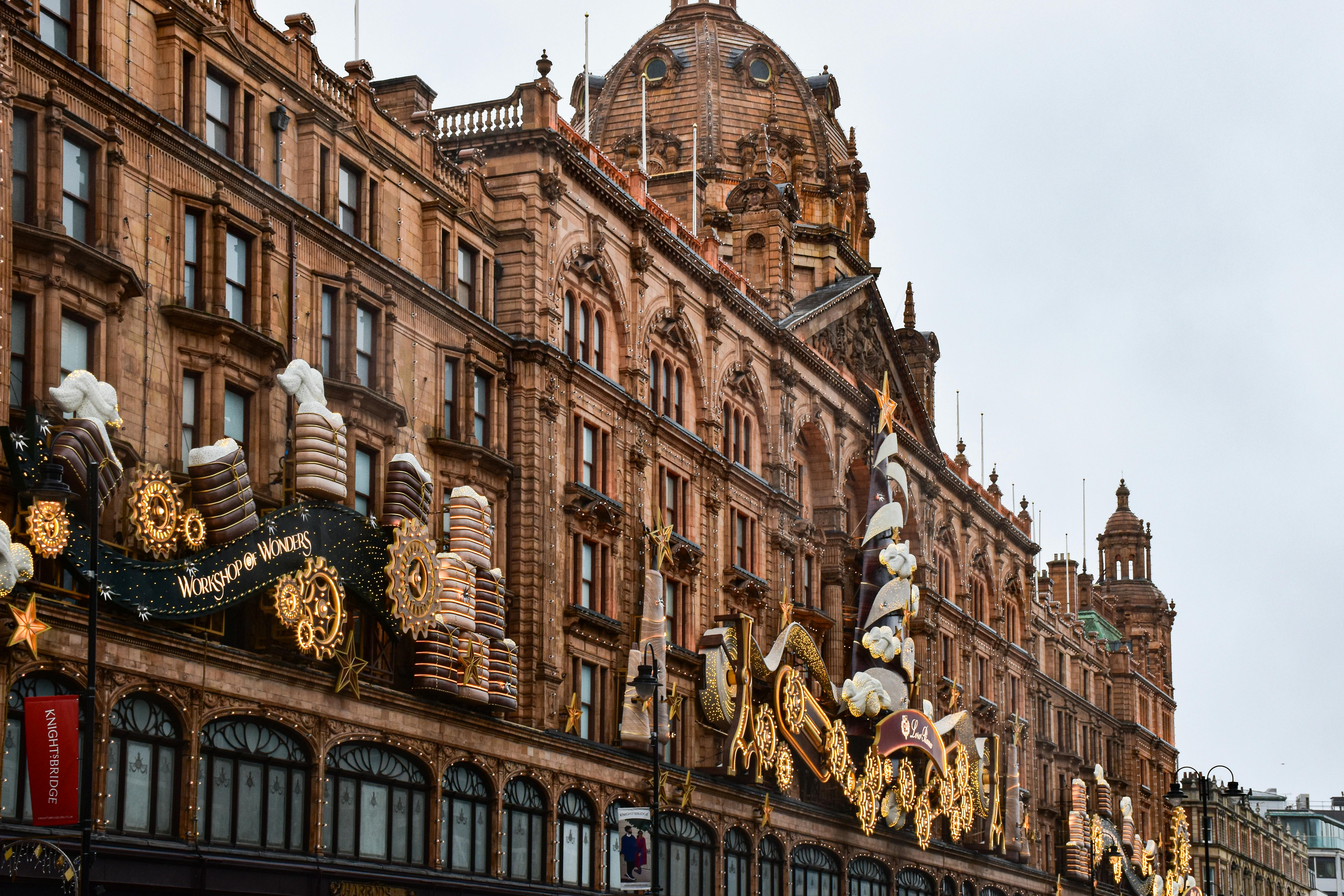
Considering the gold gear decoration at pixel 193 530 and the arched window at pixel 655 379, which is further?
the arched window at pixel 655 379

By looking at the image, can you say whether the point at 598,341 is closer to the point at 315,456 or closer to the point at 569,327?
the point at 569,327

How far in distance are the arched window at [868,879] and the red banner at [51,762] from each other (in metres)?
46.6

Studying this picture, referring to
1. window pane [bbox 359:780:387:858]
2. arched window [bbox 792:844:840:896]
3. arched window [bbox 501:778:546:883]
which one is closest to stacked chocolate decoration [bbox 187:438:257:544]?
window pane [bbox 359:780:387:858]

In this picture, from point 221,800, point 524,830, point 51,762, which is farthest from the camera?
point 524,830

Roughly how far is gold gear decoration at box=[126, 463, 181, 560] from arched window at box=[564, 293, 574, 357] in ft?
65.7

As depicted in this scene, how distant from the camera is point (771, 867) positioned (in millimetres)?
68000

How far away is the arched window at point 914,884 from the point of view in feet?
270

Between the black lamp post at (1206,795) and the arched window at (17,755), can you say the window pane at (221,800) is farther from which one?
Answer: the black lamp post at (1206,795)

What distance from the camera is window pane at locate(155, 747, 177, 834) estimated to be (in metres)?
37.8

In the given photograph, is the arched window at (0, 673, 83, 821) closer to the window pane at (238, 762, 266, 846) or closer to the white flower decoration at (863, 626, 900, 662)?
the window pane at (238, 762, 266, 846)

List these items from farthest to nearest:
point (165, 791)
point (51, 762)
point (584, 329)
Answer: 1. point (584, 329)
2. point (165, 791)
3. point (51, 762)

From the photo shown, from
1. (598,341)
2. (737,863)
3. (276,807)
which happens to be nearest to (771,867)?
(737,863)

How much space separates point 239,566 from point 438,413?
1138 centimetres

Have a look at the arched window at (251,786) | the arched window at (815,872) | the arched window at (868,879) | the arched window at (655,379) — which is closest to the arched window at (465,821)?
the arched window at (251,786)
